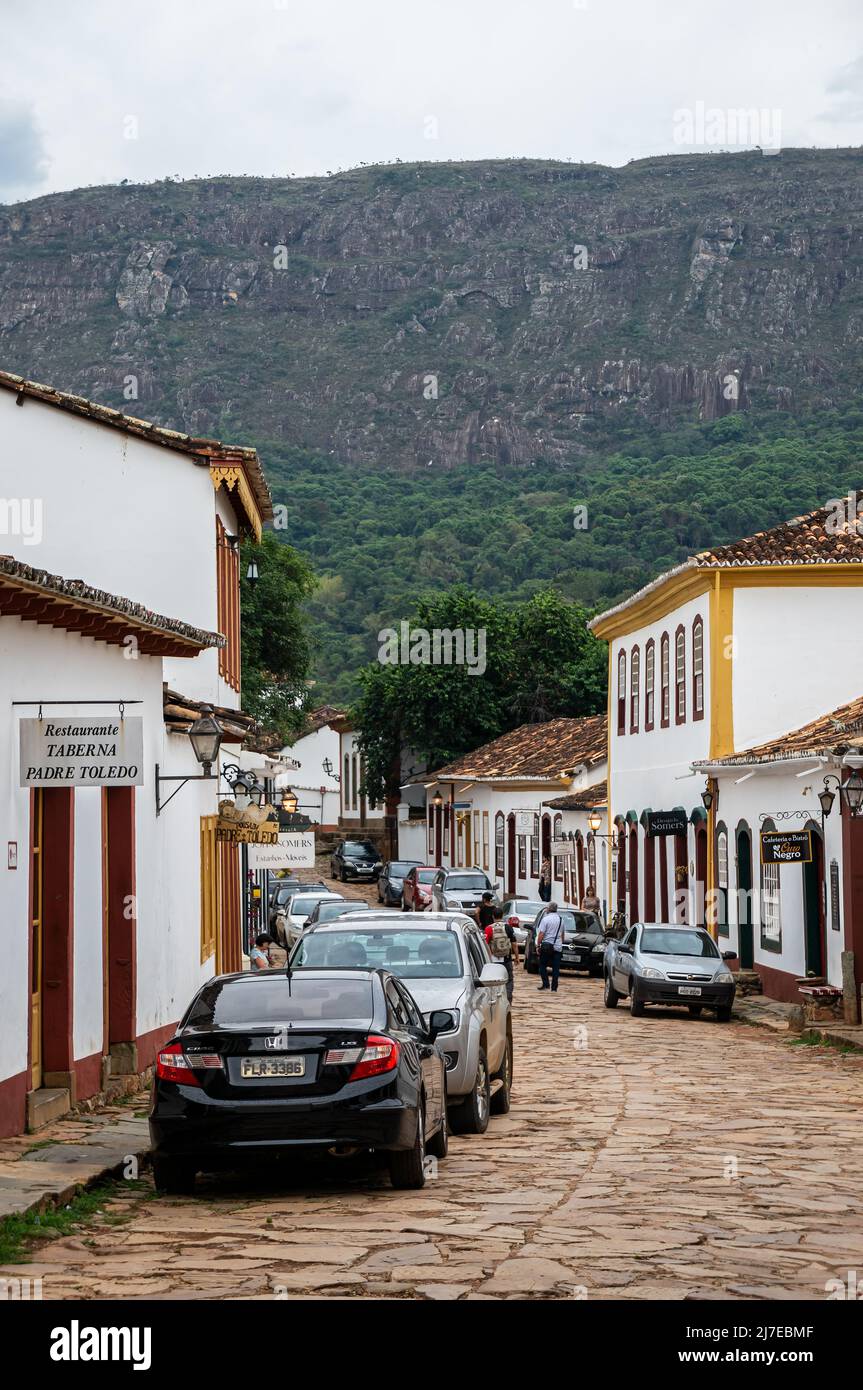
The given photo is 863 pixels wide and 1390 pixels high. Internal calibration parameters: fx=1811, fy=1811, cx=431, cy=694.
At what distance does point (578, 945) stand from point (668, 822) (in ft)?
11.3

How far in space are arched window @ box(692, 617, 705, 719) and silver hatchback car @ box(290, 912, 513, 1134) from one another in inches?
792

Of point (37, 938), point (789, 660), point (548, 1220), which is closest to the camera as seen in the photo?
point (548, 1220)

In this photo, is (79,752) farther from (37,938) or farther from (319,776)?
(319,776)

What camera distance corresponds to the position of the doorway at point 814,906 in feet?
89.7

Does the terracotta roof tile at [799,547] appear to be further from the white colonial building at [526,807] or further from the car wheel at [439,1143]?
the car wheel at [439,1143]

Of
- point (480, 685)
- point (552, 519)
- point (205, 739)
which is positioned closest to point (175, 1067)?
point (205, 739)

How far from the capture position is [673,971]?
2745 cm

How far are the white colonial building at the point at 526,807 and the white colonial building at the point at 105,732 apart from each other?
21.1m

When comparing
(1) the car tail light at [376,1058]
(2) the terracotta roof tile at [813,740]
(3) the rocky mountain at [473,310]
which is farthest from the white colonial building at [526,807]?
(3) the rocky mountain at [473,310]

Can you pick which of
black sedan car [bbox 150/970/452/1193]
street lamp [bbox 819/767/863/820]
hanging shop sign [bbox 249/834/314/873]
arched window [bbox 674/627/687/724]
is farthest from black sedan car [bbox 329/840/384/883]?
black sedan car [bbox 150/970/452/1193]

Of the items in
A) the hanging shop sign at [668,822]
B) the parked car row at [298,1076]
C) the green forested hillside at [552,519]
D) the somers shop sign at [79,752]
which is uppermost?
the green forested hillside at [552,519]

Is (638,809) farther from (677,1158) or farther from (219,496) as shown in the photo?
(677,1158)

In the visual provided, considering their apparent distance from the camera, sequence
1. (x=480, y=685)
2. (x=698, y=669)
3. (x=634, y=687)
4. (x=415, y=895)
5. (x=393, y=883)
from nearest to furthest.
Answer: (x=698, y=669), (x=415, y=895), (x=634, y=687), (x=393, y=883), (x=480, y=685)
